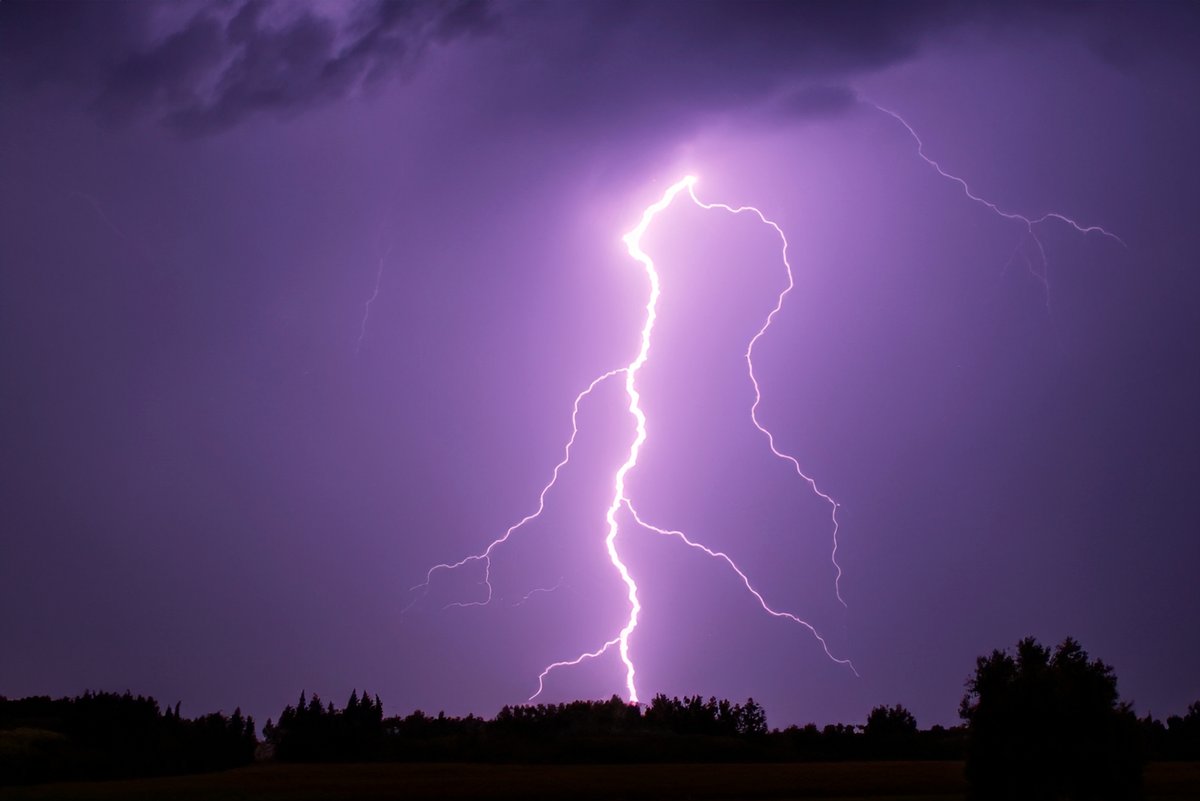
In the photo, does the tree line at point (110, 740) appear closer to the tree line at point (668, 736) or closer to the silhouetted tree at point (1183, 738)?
the tree line at point (668, 736)

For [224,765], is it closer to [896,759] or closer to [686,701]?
[686,701]

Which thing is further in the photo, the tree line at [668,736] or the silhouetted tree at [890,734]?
the silhouetted tree at [890,734]

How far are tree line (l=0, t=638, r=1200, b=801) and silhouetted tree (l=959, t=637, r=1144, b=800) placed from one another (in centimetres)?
2

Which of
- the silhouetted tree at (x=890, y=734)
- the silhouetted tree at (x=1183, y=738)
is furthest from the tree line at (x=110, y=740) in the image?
the silhouetted tree at (x=1183, y=738)

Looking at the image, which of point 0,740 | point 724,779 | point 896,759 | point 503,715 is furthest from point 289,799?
Result: point 503,715

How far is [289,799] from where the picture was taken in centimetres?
2775

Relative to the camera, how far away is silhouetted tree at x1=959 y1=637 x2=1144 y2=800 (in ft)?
61.8

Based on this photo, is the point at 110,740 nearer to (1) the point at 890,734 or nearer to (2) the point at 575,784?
(2) the point at 575,784

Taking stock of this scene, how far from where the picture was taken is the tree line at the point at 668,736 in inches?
752

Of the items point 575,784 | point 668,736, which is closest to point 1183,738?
point 668,736

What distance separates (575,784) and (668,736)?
17.8 m

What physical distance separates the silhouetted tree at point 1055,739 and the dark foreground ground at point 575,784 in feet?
24.9

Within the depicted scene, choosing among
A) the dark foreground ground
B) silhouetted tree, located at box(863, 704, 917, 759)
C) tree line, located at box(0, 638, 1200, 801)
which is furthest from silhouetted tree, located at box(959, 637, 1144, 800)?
silhouetted tree, located at box(863, 704, 917, 759)

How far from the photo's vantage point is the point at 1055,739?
18984 millimetres
